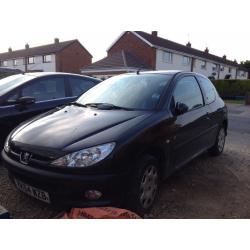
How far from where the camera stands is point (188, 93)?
14.5 feet

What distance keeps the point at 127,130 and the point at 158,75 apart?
1534mm

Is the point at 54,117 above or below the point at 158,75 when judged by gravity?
below

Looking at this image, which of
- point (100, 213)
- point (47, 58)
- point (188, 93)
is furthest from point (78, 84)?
point (47, 58)

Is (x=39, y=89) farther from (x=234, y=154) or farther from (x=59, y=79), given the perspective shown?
(x=234, y=154)

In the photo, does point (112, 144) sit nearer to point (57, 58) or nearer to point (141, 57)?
point (141, 57)

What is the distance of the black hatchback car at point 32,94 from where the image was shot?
4.72m

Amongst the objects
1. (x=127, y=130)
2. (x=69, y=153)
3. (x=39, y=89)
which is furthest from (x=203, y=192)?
(x=39, y=89)

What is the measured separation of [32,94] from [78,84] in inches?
42.9

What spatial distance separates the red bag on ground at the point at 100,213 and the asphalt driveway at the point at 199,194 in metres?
0.65

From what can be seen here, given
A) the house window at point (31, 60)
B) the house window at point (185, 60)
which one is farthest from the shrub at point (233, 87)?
the house window at point (31, 60)

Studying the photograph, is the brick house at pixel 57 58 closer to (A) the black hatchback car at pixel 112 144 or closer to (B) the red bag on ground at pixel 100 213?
(A) the black hatchback car at pixel 112 144

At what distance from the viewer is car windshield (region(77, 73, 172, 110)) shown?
378 cm

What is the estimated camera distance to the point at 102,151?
2.83 m

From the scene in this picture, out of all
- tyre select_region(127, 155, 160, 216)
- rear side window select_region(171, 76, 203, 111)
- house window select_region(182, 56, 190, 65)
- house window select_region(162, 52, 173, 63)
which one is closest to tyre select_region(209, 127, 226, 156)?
rear side window select_region(171, 76, 203, 111)
